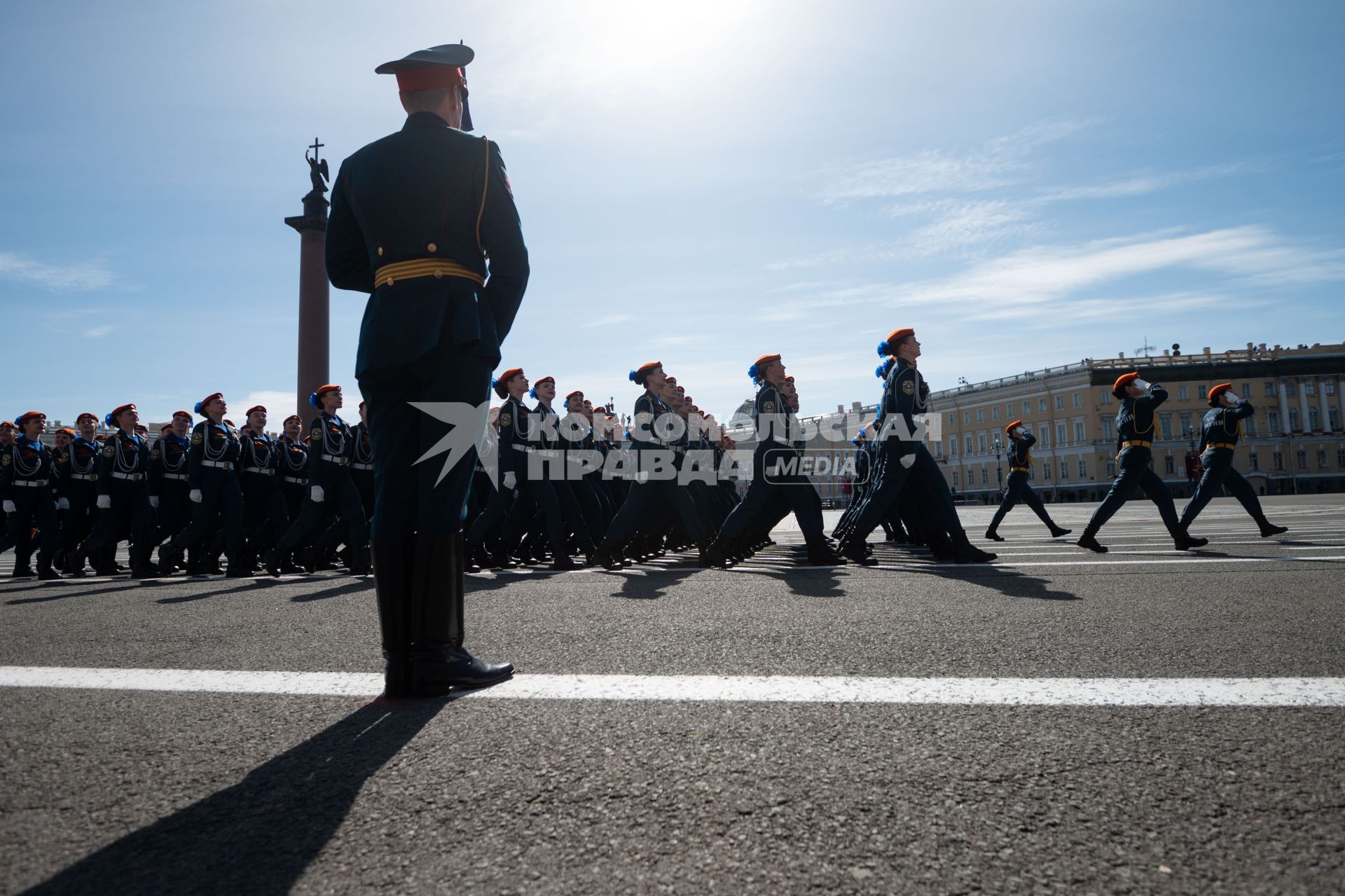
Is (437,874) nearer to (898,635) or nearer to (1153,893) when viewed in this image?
(1153,893)

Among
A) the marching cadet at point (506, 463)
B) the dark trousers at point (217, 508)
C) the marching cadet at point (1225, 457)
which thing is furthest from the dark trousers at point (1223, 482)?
the dark trousers at point (217, 508)

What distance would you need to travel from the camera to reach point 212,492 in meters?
9.75

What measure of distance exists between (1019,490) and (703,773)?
44.7ft

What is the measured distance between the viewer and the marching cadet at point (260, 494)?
33.9 ft

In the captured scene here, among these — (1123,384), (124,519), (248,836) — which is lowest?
(248,836)

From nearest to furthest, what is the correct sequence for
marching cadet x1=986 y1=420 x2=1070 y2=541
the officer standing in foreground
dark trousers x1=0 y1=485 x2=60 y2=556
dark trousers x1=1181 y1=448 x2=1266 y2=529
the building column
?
the officer standing in foreground
dark trousers x1=1181 y1=448 x2=1266 y2=529
dark trousers x1=0 y1=485 x2=60 y2=556
marching cadet x1=986 y1=420 x2=1070 y2=541
the building column

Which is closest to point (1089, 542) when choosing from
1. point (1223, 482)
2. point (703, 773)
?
point (1223, 482)

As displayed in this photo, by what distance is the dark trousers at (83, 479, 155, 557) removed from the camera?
1034 cm

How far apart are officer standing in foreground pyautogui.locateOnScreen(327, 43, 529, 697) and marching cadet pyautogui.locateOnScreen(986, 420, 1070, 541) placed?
439 inches

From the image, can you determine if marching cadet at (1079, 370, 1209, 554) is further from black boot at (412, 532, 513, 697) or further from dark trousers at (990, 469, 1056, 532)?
black boot at (412, 532, 513, 697)

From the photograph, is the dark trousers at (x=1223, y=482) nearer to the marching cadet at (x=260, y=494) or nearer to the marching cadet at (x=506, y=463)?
the marching cadet at (x=506, y=463)

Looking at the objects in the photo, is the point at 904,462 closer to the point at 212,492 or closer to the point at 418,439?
the point at 418,439

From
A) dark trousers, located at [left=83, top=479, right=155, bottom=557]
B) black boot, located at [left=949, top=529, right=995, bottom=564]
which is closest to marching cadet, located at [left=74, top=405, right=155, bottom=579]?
dark trousers, located at [left=83, top=479, right=155, bottom=557]

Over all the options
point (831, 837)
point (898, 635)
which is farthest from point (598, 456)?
point (831, 837)
